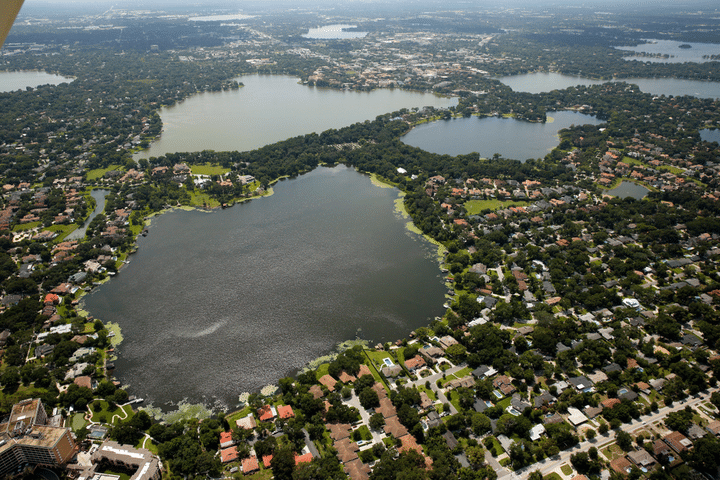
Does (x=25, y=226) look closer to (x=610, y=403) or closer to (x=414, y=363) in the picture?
(x=414, y=363)

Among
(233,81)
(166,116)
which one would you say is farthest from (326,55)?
(166,116)

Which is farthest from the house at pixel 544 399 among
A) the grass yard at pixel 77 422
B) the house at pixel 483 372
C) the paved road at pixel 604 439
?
the grass yard at pixel 77 422

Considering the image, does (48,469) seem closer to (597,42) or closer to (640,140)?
(640,140)

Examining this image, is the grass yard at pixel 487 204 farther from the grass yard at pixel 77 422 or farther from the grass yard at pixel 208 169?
the grass yard at pixel 77 422

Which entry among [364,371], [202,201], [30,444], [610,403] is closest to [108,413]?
[30,444]

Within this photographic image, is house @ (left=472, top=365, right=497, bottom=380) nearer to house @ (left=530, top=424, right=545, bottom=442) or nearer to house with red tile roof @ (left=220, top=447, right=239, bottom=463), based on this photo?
house @ (left=530, top=424, right=545, bottom=442)

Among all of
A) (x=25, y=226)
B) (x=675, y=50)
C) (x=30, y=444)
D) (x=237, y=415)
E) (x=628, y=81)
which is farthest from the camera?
(x=675, y=50)

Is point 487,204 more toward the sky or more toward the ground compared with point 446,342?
more toward the sky
